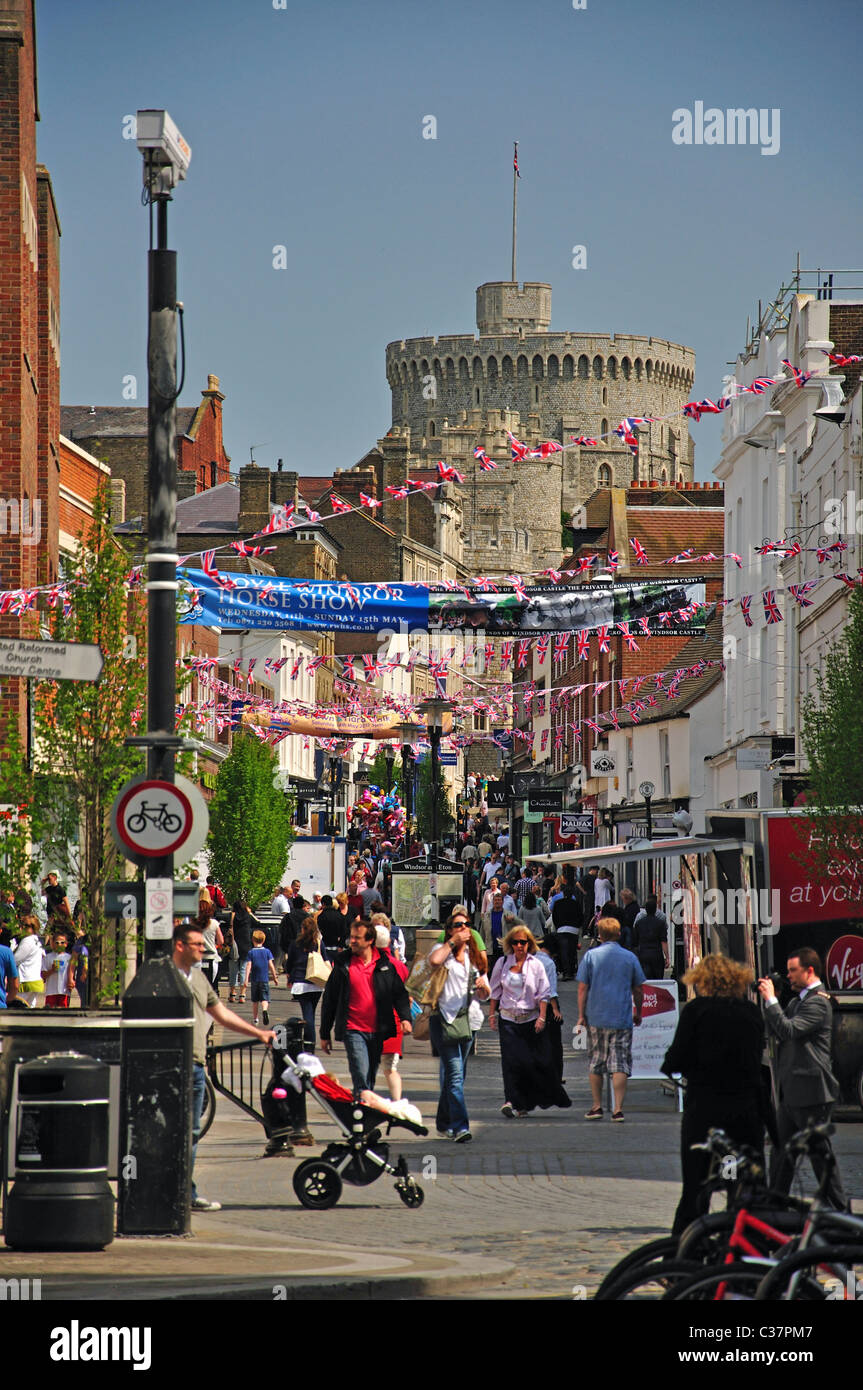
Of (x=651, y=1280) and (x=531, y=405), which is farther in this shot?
(x=531, y=405)

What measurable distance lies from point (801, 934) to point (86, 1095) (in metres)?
12.4

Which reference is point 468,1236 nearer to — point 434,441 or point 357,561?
point 357,561

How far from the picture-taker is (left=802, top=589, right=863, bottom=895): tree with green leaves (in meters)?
19.1

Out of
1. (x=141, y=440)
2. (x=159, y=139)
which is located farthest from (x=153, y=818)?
(x=141, y=440)

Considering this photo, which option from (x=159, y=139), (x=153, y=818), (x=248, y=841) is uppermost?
(x=159, y=139)

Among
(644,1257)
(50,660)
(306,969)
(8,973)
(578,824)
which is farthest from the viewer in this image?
(578,824)

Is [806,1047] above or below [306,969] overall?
below

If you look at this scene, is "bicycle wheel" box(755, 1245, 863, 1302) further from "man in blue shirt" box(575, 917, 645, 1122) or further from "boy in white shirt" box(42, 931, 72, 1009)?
"boy in white shirt" box(42, 931, 72, 1009)

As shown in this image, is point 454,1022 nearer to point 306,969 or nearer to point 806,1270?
point 306,969

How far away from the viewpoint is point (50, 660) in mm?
10648

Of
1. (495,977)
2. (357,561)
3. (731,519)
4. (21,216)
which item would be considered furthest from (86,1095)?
(357,561)

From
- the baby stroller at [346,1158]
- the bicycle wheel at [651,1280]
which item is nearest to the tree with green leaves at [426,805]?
the baby stroller at [346,1158]

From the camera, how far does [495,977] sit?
17094 millimetres

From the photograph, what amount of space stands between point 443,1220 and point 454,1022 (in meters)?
4.36
